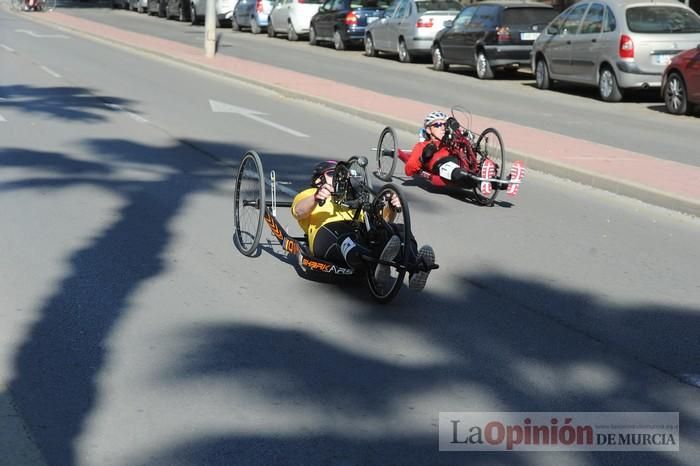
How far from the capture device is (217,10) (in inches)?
1746

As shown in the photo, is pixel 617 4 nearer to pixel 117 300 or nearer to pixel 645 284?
pixel 645 284

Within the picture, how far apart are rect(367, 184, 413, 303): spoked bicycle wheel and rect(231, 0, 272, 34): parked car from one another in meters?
33.2

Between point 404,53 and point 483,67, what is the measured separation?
4.70m

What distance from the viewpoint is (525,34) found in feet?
81.0

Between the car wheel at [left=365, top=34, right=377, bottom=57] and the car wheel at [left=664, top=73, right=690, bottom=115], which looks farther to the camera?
the car wheel at [left=365, top=34, right=377, bottom=57]

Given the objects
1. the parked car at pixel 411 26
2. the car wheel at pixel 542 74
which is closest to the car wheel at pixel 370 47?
the parked car at pixel 411 26

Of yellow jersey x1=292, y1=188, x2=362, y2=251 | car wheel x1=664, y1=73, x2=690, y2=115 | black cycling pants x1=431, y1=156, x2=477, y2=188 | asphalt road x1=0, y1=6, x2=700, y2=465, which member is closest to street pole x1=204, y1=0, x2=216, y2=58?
car wheel x1=664, y1=73, x2=690, y2=115

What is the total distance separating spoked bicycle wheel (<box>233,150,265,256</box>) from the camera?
859cm

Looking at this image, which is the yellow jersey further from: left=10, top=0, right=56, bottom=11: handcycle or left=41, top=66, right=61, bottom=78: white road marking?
left=10, top=0, right=56, bottom=11: handcycle

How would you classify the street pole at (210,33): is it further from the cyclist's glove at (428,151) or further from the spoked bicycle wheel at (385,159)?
the cyclist's glove at (428,151)

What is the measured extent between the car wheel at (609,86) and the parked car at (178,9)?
1207 inches

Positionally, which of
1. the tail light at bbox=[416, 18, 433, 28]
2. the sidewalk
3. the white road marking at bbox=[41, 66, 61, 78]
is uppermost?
the tail light at bbox=[416, 18, 433, 28]

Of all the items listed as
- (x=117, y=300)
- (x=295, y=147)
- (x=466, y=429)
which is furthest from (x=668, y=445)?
(x=295, y=147)

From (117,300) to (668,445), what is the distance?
3.45 m
